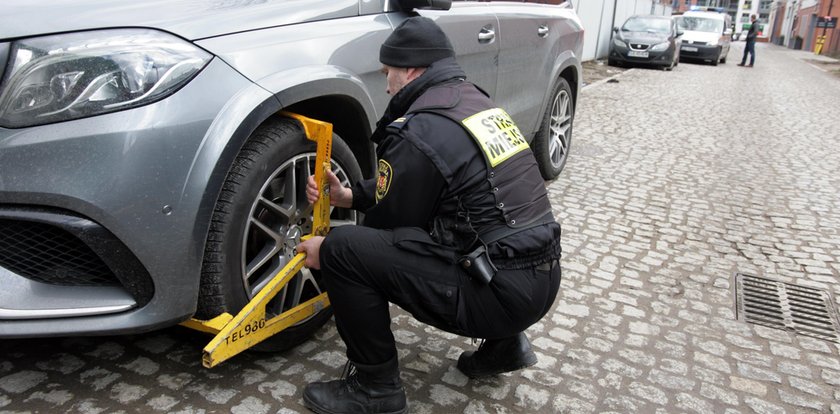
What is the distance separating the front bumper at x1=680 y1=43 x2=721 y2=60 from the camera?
20625 mm

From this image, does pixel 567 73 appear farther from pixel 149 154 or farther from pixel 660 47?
pixel 660 47

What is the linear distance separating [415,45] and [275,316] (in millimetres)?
1097

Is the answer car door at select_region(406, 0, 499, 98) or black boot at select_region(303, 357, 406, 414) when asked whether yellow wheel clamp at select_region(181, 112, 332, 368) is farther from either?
car door at select_region(406, 0, 499, 98)

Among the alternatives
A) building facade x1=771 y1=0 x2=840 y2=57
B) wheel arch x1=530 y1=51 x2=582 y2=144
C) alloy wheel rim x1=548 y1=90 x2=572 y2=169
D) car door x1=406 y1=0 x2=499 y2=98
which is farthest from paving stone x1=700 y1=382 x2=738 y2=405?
building facade x1=771 y1=0 x2=840 y2=57

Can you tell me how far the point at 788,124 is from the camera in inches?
372

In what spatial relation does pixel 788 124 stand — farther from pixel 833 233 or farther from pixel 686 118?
pixel 833 233

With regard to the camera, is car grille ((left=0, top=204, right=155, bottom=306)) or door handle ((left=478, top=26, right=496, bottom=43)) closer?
car grille ((left=0, top=204, right=155, bottom=306))

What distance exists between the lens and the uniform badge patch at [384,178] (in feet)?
6.80

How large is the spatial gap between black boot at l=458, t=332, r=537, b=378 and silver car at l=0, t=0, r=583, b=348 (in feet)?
2.60

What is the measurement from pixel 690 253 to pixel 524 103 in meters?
1.42

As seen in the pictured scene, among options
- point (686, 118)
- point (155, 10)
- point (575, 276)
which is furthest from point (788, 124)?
point (155, 10)

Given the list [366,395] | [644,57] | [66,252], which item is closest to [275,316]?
[366,395]

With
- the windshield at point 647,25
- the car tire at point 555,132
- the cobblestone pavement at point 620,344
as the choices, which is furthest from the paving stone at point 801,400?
the windshield at point 647,25

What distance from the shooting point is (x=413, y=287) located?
6.77ft
